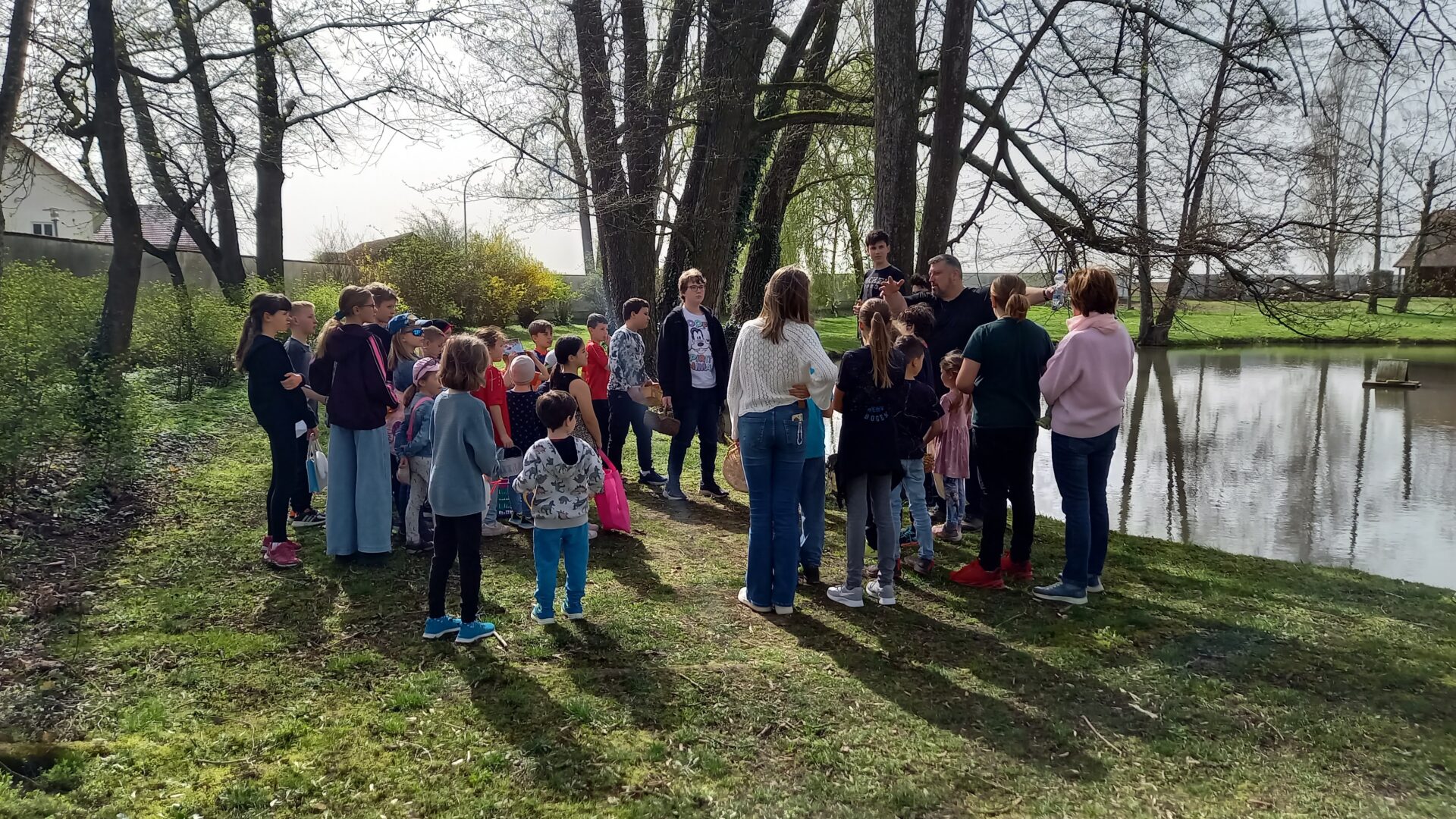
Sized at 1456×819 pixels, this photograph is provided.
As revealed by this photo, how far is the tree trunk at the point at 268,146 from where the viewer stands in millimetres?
12359

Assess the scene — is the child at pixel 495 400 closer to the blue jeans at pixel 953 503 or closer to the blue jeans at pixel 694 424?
the blue jeans at pixel 694 424

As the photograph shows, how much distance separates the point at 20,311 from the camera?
7.41 m

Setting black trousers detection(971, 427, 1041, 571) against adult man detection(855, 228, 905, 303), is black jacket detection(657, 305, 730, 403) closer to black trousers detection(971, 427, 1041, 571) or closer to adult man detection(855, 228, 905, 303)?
adult man detection(855, 228, 905, 303)

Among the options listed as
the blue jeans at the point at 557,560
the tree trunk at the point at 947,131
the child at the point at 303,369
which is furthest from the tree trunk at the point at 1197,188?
the child at the point at 303,369

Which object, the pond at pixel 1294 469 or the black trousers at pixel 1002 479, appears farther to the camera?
the pond at pixel 1294 469

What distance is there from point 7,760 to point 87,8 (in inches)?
401

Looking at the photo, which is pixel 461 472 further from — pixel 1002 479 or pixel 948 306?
pixel 948 306

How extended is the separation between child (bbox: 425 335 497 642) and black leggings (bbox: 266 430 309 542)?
188 centimetres

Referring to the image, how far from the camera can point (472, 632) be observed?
14.8 ft

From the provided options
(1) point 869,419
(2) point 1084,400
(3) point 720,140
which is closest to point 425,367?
(1) point 869,419

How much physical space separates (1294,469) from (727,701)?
1255 centimetres

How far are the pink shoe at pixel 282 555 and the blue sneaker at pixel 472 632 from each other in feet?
6.11

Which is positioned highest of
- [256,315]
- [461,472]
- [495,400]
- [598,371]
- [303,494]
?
[256,315]

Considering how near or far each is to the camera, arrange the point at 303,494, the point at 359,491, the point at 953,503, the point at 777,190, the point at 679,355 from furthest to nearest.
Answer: the point at 777,190 → the point at 679,355 → the point at 303,494 → the point at 953,503 → the point at 359,491
